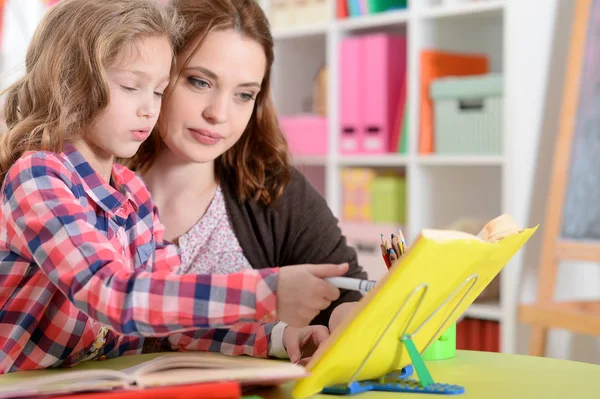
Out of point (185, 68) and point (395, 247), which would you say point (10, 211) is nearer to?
point (395, 247)

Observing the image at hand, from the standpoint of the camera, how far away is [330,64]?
10.6 feet

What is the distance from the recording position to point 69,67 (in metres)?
1.16

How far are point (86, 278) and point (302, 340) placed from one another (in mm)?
367

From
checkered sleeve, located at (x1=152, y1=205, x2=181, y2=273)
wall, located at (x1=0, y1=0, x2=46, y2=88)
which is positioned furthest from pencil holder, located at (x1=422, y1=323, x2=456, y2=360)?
wall, located at (x1=0, y1=0, x2=46, y2=88)

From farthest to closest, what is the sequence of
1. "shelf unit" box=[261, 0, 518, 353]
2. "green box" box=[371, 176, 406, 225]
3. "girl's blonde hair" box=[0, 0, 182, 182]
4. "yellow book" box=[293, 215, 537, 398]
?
1. "green box" box=[371, 176, 406, 225]
2. "shelf unit" box=[261, 0, 518, 353]
3. "girl's blonde hair" box=[0, 0, 182, 182]
4. "yellow book" box=[293, 215, 537, 398]

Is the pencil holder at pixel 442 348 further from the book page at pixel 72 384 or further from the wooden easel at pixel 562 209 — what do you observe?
the wooden easel at pixel 562 209

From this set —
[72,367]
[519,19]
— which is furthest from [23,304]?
[519,19]

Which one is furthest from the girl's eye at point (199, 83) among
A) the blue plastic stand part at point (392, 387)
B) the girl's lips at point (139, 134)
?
the blue plastic stand part at point (392, 387)

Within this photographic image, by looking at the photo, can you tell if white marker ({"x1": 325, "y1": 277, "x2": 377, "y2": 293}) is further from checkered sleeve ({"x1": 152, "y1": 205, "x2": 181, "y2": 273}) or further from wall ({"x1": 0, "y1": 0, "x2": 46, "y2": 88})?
wall ({"x1": 0, "y1": 0, "x2": 46, "y2": 88})

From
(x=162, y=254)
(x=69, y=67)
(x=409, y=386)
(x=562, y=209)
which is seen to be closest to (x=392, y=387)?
(x=409, y=386)

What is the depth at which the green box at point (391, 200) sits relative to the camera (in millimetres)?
3051

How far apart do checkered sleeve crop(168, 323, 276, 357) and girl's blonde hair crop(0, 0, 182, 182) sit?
0.32 metres

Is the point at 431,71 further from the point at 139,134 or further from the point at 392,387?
the point at 392,387

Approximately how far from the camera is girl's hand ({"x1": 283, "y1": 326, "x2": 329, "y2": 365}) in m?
1.17
